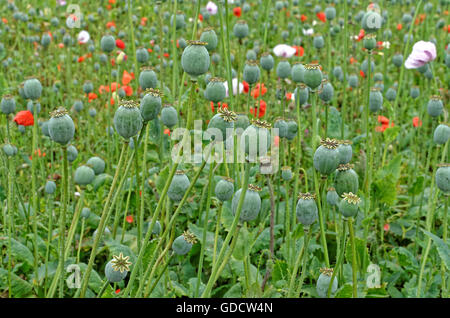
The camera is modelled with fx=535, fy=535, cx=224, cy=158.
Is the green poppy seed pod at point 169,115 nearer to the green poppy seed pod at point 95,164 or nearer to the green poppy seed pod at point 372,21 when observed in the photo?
the green poppy seed pod at point 95,164

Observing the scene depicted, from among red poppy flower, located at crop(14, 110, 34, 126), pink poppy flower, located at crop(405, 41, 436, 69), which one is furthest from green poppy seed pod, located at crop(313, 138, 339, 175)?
red poppy flower, located at crop(14, 110, 34, 126)

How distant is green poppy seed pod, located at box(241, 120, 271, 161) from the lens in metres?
0.75

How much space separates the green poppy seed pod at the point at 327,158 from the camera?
0.86 meters

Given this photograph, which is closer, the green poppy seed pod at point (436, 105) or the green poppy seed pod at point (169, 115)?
the green poppy seed pod at point (169, 115)

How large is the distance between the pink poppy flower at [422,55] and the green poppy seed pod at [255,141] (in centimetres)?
124

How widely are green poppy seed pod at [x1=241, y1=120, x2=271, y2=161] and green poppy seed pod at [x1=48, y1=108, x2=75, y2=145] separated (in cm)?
29

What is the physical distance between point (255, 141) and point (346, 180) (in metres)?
0.24

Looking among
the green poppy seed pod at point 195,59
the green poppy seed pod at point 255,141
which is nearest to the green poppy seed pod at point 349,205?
the green poppy seed pod at point 255,141

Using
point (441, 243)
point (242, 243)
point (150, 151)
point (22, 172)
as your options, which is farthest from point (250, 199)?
point (22, 172)

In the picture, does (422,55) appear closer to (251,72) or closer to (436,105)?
(436,105)

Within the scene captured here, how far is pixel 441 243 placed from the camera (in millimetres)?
1093

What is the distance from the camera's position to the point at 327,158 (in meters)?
0.87

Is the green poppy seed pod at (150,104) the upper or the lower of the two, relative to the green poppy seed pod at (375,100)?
upper
